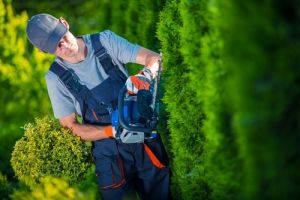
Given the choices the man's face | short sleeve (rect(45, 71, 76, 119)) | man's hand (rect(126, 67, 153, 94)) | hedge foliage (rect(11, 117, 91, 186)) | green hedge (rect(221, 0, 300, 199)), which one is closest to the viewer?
green hedge (rect(221, 0, 300, 199))

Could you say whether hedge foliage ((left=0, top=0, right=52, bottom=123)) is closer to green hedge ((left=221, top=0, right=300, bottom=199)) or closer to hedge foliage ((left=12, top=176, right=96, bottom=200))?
hedge foliage ((left=12, top=176, right=96, bottom=200))

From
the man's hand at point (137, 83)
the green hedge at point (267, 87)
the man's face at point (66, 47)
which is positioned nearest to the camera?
the green hedge at point (267, 87)

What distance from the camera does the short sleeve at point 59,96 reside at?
4312 mm

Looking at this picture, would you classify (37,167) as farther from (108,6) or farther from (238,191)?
(108,6)

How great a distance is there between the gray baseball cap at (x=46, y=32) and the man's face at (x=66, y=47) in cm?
4

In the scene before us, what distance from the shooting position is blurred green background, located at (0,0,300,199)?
99.3 inches

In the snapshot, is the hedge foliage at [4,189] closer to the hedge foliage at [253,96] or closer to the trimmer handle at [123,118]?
the trimmer handle at [123,118]

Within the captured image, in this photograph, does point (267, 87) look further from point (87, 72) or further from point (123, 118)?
point (87, 72)

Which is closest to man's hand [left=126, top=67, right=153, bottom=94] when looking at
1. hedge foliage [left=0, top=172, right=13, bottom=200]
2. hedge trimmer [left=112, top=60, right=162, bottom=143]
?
hedge trimmer [left=112, top=60, right=162, bottom=143]

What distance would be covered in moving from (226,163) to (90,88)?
1399 millimetres

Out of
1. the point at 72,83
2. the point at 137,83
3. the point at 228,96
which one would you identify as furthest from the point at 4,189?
the point at 228,96

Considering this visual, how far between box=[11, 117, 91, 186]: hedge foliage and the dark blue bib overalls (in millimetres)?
172

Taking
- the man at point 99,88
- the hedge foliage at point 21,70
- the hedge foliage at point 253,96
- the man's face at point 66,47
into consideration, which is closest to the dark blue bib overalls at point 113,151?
the man at point 99,88

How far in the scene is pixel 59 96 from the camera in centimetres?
432
